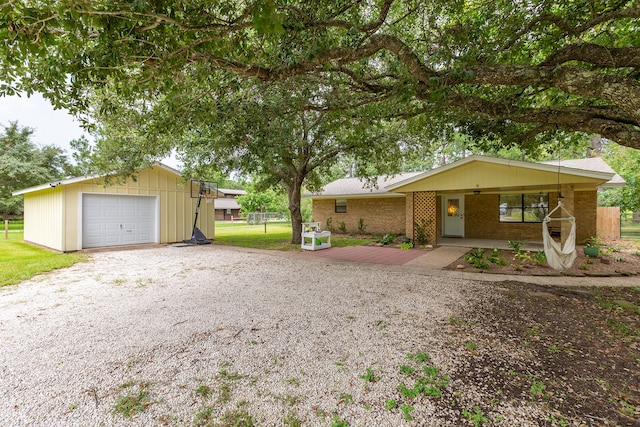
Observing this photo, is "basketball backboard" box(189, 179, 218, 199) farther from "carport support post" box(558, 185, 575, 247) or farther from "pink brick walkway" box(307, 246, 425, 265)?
"carport support post" box(558, 185, 575, 247)

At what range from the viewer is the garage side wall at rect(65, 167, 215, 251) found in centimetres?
1008

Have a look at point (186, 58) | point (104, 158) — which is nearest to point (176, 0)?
point (186, 58)

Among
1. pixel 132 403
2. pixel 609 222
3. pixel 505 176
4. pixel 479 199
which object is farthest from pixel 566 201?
pixel 132 403

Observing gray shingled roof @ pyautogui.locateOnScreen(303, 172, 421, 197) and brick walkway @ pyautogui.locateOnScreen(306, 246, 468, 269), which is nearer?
brick walkway @ pyautogui.locateOnScreen(306, 246, 468, 269)

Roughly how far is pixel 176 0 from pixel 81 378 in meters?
3.75

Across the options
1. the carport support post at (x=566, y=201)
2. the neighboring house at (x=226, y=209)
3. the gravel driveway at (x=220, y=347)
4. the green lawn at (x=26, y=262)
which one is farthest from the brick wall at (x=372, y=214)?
the neighboring house at (x=226, y=209)

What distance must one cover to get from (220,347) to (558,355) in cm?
353

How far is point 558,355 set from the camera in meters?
2.89

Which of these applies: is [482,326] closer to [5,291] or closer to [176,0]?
[176,0]

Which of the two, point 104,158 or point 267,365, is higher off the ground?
point 104,158

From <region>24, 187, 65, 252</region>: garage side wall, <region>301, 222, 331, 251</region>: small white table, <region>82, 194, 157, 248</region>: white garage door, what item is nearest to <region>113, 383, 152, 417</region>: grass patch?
<region>301, 222, 331, 251</region>: small white table

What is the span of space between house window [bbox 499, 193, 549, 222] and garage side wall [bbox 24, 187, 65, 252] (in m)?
17.2

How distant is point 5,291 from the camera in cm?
527

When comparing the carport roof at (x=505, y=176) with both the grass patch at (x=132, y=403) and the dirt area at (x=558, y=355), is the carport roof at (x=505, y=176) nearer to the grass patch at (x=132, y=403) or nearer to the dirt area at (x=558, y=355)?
the dirt area at (x=558, y=355)
